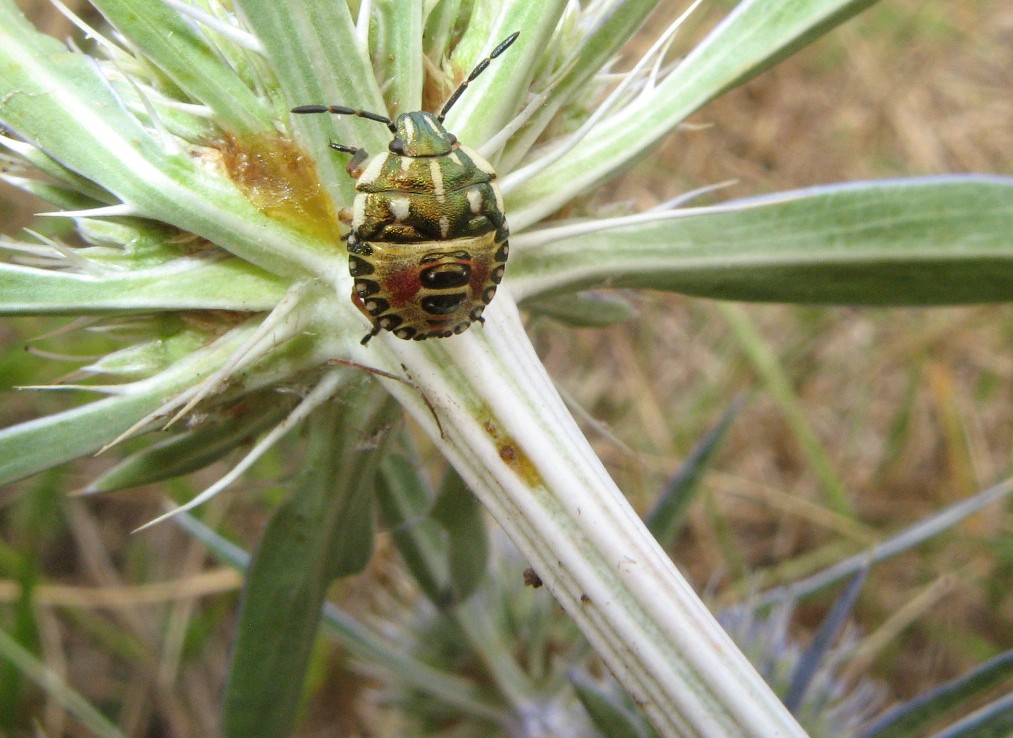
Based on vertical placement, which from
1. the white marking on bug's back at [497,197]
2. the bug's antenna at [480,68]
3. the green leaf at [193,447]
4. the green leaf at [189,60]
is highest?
the green leaf at [189,60]

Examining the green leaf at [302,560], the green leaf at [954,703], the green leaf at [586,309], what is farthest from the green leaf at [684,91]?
the green leaf at [954,703]

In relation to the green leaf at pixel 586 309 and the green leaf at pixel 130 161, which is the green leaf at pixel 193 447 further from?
the green leaf at pixel 586 309

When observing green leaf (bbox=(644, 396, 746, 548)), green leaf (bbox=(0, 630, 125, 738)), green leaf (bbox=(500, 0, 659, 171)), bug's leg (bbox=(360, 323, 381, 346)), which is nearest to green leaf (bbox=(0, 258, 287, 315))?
bug's leg (bbox=(360, 323, 381, 346))

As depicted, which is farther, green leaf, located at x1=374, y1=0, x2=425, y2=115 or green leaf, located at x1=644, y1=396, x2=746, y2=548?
green leaf, located at x1=644, y1=396, x2=746, y2=548

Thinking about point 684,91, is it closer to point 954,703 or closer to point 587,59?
point 587,59

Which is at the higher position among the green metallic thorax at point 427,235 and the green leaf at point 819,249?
the green metallic thorax at point 427,235

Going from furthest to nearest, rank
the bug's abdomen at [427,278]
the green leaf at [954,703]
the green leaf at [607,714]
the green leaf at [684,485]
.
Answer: the green leaf at [684,485] → the green leaf at [607,714] → the green leaf at [954,703] → the bug's abdomen at [427,278]

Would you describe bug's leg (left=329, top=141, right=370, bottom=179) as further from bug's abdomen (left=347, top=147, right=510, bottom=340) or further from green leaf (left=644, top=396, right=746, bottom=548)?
green leaf (left=644, top=396, right=746, bottom=548)

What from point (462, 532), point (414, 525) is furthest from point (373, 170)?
point (414, 525)
